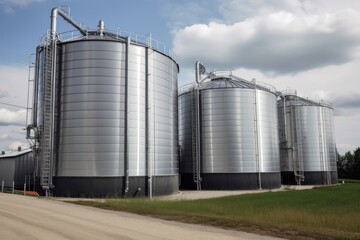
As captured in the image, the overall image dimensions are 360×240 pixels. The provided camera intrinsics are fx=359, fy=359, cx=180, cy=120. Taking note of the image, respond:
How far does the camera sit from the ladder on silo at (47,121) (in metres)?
28.3

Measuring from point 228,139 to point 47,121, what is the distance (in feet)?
67.3

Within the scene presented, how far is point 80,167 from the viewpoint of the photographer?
2809cm

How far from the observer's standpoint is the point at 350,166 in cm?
8538

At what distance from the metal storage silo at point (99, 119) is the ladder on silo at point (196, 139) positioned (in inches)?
410

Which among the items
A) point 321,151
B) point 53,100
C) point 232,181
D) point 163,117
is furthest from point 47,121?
point 321,151

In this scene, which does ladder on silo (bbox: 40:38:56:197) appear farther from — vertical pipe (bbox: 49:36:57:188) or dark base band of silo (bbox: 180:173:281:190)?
dark base band of silo (bbox: 180:173:281:190)

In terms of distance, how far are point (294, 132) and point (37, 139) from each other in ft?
129

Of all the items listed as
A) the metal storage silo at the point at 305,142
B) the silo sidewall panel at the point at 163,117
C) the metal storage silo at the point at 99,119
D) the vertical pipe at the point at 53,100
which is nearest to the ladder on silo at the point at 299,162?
the metal storage silo at the point at 305,142

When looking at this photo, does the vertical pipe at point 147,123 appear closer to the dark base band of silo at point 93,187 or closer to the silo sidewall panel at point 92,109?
the dark base band of silo at point 93,187

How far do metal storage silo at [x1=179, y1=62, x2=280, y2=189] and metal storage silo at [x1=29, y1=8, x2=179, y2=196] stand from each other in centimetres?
1107

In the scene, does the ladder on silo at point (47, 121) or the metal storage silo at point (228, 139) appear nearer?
the ladder on silo at point (47, 121)

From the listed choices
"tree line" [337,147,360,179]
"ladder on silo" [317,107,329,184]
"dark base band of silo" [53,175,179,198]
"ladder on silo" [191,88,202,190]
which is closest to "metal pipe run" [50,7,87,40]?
"dark base band of silo" [53,175,179,198]

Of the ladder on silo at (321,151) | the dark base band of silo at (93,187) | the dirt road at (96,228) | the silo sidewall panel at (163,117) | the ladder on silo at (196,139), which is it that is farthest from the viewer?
the ladder on silo at (321,151)

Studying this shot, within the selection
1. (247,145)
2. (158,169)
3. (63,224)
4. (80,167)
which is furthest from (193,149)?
(63,224)
